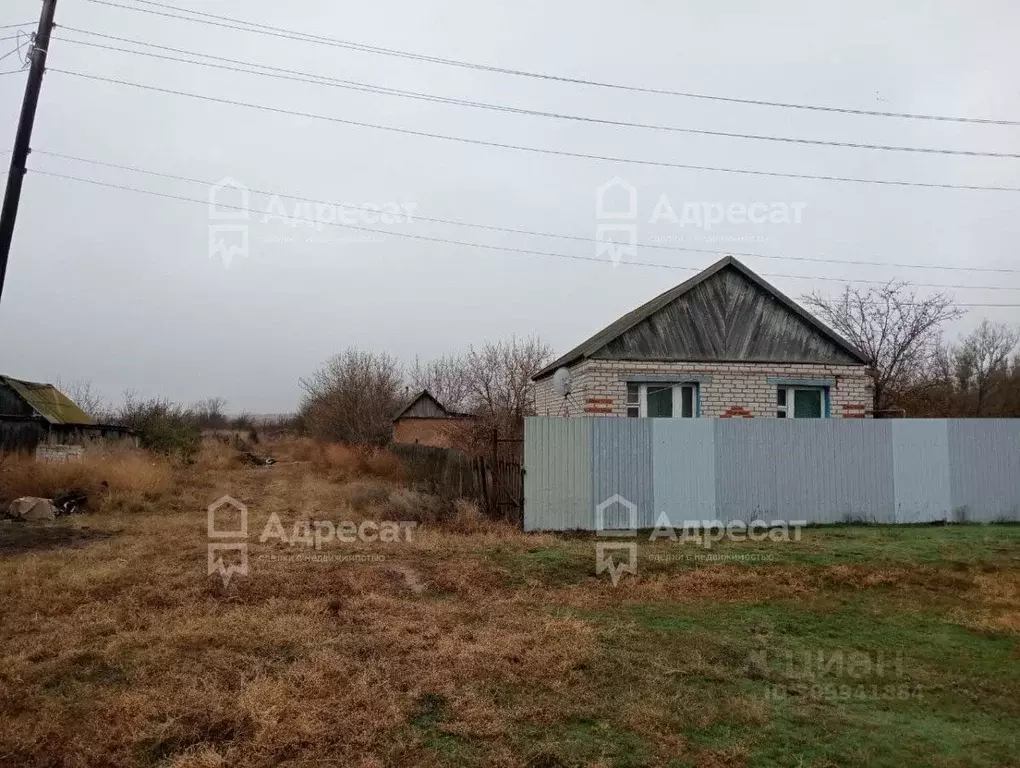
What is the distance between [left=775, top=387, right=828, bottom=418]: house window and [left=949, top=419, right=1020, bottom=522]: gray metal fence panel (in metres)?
2.82

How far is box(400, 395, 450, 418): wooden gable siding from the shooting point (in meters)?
33.3

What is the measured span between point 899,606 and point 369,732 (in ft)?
17.5

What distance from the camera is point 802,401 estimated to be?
46.3ft

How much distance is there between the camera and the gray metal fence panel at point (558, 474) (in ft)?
34.2

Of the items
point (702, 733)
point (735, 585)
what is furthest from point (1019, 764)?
point (735, 585)

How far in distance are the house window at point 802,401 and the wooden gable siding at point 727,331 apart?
2.21ft

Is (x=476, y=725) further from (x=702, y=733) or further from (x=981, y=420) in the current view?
(x=981, y=420)

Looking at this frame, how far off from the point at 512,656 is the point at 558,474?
568 centimetres

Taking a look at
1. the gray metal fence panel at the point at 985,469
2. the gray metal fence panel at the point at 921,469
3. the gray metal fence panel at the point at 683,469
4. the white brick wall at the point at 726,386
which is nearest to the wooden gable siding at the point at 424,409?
the white brick wall at the point at 726,386

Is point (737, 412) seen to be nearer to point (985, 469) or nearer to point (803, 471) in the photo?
point (803, 471)

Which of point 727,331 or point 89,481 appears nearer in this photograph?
point 727,331

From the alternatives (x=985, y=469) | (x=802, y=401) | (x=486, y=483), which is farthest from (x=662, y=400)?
(x=985, y=469)

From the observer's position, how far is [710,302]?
45.7ft

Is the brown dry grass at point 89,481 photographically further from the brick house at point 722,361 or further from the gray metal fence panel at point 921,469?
the gray metal fence panel at point 921,469
